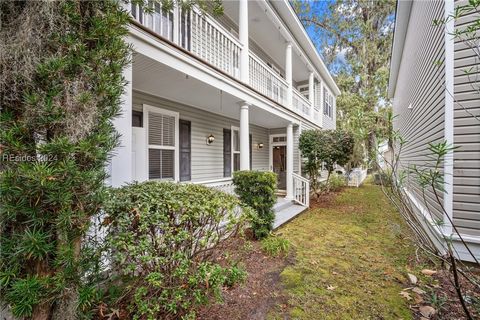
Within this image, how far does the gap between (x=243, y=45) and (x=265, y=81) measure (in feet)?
6.01

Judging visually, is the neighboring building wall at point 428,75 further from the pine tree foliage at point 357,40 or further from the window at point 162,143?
the pine tree foliage at point 357,40

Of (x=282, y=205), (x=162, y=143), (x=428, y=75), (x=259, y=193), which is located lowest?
(x=282, y=205)

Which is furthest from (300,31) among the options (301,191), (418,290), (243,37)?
(418,290)

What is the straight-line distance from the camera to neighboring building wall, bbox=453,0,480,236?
366cm

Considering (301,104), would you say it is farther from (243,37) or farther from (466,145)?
(466,145)

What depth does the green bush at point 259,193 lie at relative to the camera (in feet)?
16.1

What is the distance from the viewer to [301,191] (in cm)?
848

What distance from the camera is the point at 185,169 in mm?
6738

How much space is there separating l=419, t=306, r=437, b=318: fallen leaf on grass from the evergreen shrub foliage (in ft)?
12.1

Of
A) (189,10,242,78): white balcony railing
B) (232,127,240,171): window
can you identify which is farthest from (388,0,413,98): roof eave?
(232,127,240,171): window

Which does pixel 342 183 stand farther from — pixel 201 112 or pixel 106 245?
pixel 106 245

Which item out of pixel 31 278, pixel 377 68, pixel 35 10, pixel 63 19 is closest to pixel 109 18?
pixel 63 19

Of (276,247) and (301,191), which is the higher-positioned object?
(301,191)

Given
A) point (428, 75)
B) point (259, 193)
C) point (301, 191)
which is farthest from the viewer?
point (301, 191)
